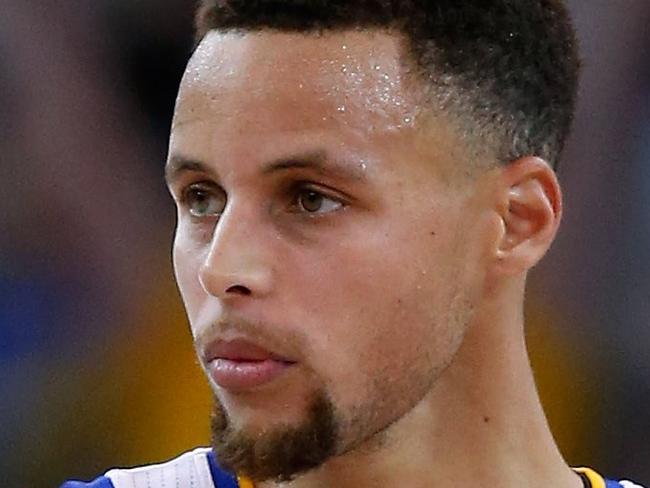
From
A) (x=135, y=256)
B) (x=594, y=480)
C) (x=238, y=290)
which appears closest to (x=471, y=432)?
(x=594, y=480)

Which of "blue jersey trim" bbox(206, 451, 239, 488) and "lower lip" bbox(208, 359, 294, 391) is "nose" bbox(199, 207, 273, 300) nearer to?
"lower lip" bbox(208, 359, 294, 391)

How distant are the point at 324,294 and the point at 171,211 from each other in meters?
0.87

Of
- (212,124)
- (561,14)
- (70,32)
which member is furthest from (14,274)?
(561,14)

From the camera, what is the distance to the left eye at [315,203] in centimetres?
103

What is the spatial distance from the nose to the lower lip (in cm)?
6

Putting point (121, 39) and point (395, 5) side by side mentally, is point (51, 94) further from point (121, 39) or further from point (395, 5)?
point (395, 5)

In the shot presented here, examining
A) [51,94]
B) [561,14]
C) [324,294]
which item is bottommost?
[324,294]

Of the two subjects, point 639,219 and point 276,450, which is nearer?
point 276,450

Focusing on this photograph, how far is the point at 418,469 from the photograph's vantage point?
115 centimetres

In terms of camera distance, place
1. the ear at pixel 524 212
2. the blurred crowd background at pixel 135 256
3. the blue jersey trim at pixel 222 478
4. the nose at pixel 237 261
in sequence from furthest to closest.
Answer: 1. the blurred crowd background at pixel 135 256
2. the blue jersey trim at pixel 222 478
3. the ear at pixel 524 212
4. the nose at pixel 237 261

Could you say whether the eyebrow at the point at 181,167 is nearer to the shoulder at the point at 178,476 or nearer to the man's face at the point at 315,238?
the man's face at the point at 315,238

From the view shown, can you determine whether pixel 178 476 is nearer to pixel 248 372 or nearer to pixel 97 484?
pixel 97 484

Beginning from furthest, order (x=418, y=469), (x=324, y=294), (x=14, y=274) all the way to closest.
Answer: (x=14, y=274) → (x=418, y=469) → (x=324, y=294)

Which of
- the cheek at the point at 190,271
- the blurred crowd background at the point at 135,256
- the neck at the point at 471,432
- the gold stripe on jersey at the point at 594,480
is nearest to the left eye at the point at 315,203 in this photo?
the cheek at the point at 190,271
